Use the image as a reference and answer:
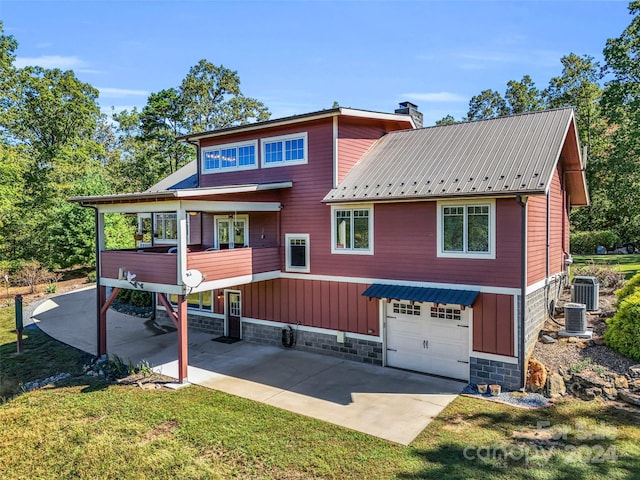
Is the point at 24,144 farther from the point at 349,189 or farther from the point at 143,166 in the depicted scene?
the point at 349,189

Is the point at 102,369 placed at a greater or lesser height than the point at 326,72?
lesser

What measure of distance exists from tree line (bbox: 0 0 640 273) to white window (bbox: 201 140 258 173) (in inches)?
522

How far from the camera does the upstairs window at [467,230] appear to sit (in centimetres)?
933

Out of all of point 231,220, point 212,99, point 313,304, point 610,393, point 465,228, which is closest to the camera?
point 610,393

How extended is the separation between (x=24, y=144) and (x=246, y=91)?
17518 mm

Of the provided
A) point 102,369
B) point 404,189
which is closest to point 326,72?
point 404,189

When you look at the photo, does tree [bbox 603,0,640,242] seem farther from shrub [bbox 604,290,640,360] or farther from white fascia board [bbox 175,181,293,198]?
white fascia board [bbox 175,181,293,198]

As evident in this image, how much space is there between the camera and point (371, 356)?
11242 millimetres

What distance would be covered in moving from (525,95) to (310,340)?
2986 centimetres

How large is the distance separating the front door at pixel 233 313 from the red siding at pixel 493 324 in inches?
306

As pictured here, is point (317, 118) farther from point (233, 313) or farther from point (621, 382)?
point (621, 382)

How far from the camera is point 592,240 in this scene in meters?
28.3

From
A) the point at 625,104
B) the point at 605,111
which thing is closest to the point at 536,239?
the point at 605,111

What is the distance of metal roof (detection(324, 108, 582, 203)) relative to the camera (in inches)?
361
